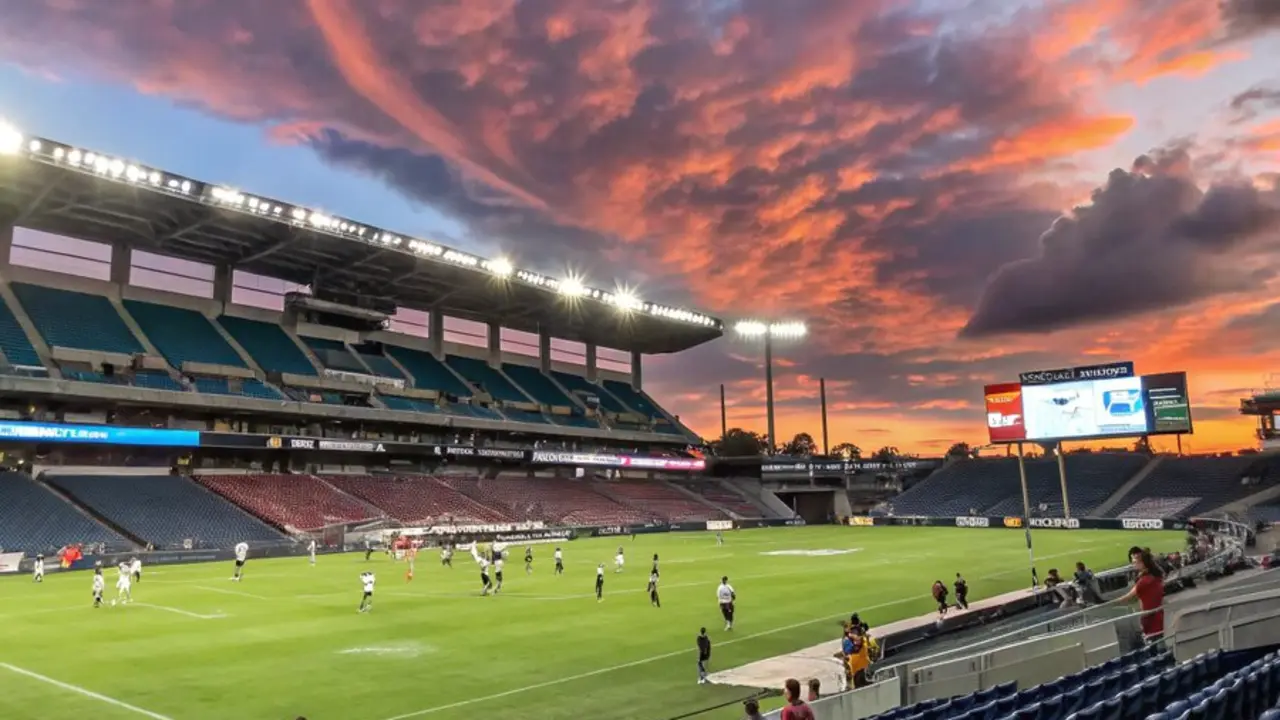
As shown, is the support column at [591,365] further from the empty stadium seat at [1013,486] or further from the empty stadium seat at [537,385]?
the empty stadium seat at [1013,486]

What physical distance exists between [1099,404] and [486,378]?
59775 millimetres

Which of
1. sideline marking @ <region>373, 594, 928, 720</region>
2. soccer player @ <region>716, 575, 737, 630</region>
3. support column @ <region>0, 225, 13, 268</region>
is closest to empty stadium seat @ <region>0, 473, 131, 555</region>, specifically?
support column @ <region>0, 225, 13, 268</region>

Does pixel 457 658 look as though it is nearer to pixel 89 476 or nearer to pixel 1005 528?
pixel 89 476

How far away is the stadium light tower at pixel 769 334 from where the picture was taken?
331 feet

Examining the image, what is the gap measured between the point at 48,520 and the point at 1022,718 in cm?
5622

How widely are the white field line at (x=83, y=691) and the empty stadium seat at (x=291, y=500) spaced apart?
38.1 m

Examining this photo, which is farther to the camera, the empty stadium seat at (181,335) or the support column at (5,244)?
the empty stadium seat at (181,335)

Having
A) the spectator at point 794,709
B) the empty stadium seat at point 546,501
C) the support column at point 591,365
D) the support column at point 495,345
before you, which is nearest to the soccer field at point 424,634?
the spectator at point 794,709

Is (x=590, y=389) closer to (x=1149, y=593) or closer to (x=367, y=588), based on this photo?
(x=367, y=588)

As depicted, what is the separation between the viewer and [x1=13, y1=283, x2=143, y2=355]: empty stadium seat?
59031 millimetres

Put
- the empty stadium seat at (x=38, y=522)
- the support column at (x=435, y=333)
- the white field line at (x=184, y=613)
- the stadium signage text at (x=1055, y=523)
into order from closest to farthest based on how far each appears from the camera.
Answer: the white field line at (x=184, y=613), the empty stadium seat at (x=38, y=522), the stadium signage text at (x=1055, y=523), the support column at (x=435, y=333)

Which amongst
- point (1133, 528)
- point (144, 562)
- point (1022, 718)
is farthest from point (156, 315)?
point (1133, 528)

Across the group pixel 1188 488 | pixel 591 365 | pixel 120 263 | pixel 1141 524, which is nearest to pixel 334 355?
pixel 120 263

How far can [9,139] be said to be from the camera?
4650 cm
